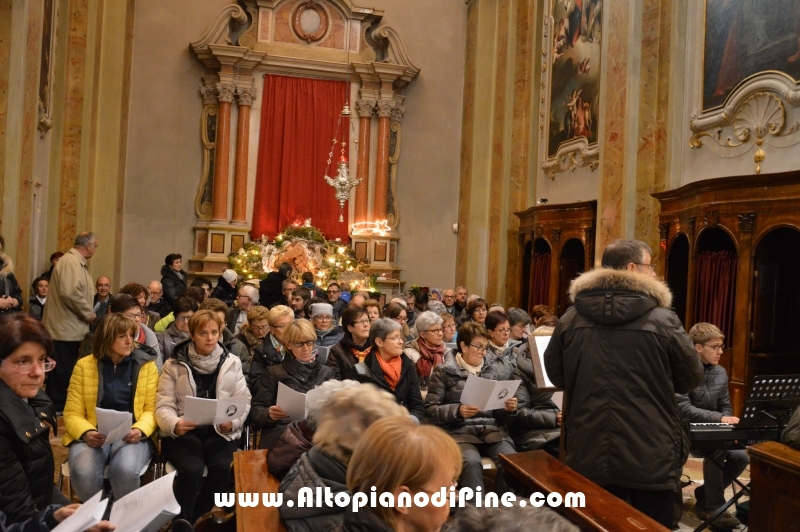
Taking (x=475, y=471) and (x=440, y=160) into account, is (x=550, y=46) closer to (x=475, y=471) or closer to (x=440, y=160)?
(x=440, y=160)

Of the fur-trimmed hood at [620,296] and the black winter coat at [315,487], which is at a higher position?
the fur-trimmed hood at [620,296]

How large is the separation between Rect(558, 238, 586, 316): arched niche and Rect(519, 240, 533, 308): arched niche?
1194mm

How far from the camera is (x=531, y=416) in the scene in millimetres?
5285

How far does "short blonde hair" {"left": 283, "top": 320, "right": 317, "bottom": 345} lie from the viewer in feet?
16.4

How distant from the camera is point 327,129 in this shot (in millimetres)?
16578

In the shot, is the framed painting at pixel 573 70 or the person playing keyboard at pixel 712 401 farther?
the framed painting at pixel 573 70

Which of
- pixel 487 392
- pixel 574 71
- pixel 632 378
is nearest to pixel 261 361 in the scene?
pixel 487 392

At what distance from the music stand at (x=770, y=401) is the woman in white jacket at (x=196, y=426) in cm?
305

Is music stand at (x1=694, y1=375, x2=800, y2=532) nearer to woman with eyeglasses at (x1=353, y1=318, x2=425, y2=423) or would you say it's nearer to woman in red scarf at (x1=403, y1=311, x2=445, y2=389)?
woman with eyeglasses at (x1=353, y1=318, x2=425, y2=423)

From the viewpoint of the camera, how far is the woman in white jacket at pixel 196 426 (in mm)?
4695

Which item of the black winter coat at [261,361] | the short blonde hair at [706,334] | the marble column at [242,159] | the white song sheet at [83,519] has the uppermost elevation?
the marble column at [242,159]

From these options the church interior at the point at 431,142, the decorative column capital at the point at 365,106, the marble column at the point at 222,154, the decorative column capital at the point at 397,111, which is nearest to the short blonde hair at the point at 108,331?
the church interior at the point at 431,142

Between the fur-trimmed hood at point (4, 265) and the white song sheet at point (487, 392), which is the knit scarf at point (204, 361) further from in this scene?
the fur-trimmed hood at point (4, 265)

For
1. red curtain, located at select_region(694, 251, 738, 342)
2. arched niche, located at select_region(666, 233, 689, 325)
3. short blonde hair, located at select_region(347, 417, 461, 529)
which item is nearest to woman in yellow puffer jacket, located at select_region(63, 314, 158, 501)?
short blonde hair, located at select_region(347, 417, 461, 529)
